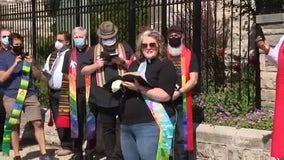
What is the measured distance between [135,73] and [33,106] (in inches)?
105

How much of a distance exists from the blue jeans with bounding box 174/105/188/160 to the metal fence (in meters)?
1.40

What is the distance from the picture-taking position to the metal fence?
725 cm

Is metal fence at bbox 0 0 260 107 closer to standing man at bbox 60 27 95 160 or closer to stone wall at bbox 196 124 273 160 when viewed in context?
stone wall at bbox 196 124 273 160

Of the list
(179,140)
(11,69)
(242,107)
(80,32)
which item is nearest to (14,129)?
(11,69)

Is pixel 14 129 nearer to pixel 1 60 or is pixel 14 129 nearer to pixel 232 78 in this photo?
pixel 1 60

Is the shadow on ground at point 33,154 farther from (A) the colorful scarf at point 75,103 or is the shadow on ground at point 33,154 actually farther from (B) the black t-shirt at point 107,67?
(B) the black t-shirt at point 107,67

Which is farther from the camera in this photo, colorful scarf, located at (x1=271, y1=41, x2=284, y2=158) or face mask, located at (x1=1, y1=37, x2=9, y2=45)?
face mask, located at (x1=1, y1=37, x2=9, y2=45)

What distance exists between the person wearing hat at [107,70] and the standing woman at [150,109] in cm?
106

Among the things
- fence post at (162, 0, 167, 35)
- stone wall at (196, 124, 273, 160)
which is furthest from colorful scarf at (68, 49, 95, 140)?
fence post at (162, 0, 167, 35)

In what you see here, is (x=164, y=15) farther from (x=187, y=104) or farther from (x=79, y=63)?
(x=187, y=104)

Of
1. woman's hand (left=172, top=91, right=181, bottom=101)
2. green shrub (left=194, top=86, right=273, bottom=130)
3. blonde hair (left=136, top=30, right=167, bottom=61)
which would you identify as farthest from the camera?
green shrub (left=194, top=86, right=273, bottom=130)

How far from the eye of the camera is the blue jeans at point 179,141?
5602 millimetres

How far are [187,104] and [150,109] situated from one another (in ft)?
3.50

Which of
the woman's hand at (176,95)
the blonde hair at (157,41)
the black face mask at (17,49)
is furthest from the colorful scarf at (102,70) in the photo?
the black face mask at (17,49)
